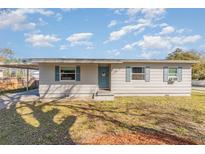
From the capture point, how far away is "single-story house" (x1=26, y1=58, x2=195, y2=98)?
14579mm

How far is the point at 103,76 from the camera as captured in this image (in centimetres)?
1673

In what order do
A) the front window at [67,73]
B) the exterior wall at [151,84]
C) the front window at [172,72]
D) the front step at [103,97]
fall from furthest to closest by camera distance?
the front window at [172,72]
the exterior wall at [151,84]
the front window at [67,73]
the front step at [103,97]

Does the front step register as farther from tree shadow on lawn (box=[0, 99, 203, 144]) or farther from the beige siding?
tree shadow on lawn (box=[0, 99, 203, 144])

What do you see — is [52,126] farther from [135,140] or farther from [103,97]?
[103,97]

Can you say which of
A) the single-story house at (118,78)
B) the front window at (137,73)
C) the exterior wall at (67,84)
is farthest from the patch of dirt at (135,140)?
the front window at (137,73)

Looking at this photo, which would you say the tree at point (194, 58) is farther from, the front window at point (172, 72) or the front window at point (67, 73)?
the front window at point (67, 73)

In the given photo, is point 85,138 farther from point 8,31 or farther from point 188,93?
point 8,31

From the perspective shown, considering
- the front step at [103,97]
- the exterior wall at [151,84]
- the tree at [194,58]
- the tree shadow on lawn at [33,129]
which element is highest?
the tree at [194,58]

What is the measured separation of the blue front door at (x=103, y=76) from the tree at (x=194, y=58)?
62.9ft

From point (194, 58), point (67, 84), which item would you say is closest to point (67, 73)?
point (67, 84)

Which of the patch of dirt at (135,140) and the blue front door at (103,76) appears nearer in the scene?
the patch of dirt at (135,140)

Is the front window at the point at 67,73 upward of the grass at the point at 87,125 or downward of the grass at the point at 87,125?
upward

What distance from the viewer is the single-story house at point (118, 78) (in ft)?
47.8

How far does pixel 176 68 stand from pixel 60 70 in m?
8.23
